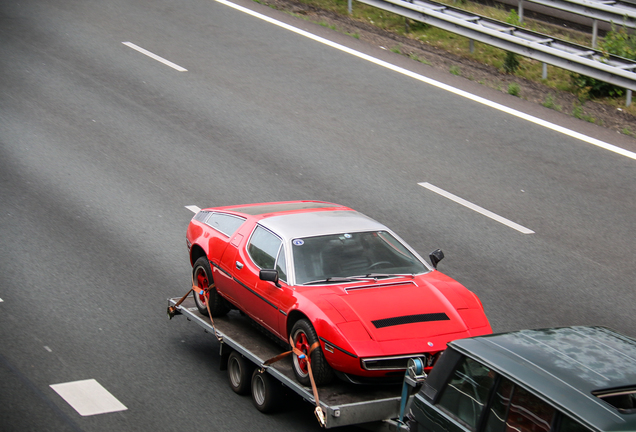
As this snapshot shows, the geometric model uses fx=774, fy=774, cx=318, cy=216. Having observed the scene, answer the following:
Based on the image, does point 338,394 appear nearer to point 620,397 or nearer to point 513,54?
point 620,397

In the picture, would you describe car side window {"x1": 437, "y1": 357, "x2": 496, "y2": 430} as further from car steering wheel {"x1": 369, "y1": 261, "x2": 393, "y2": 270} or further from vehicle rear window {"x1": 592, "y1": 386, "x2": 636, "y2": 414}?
car steering wheel {"x1": 369, "y1": 261, "x2": 393, "y2": 270}

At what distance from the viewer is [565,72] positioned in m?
17.5

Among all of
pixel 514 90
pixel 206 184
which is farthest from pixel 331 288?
pixel 514 90

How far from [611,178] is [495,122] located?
2.78 meters

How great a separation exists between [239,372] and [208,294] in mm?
1090

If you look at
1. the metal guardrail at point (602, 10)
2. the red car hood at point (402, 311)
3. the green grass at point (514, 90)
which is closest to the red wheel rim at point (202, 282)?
the red car hood at point (402, 311)

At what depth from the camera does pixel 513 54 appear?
17422 mm

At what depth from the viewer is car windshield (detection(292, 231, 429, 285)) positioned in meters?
7.27

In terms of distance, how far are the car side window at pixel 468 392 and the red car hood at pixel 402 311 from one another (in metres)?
1.29

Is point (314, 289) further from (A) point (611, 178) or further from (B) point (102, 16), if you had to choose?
(B) point (102, 16)

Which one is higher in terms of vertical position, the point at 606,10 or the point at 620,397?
the point at 606,10

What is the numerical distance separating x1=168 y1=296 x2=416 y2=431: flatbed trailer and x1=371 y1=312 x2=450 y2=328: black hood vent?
52 cm

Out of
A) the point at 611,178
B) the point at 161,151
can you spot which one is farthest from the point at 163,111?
the point at 611,178

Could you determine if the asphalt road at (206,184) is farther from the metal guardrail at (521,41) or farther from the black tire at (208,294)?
the metal guardrail at (521,41)
